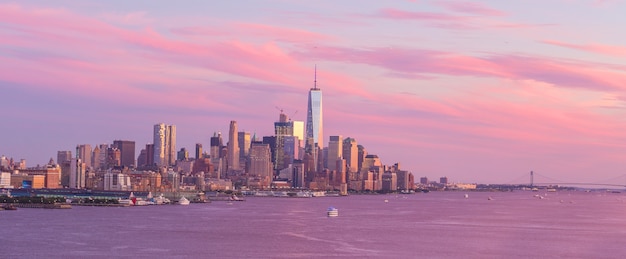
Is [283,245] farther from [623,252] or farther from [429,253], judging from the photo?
[623,252]

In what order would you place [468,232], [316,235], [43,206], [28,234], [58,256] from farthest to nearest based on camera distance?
[43,206], [468,232], [316,235], [28,234], [58,256]

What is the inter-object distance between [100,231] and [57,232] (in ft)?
15.0

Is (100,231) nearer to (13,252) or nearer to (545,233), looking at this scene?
(13,252)

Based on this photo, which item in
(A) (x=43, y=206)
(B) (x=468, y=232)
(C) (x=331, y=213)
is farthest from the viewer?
(A) (x=43, y=206)

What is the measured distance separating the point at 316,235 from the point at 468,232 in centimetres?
2051

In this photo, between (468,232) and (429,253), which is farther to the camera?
(468,232)

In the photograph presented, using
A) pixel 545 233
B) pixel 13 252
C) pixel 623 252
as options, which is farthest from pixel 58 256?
pixel 545 233

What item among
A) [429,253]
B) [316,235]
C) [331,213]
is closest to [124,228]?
[316,235]

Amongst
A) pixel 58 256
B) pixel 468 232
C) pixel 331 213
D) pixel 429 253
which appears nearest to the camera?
pixel 58 256

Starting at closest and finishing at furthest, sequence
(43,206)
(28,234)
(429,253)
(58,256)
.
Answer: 1. (58,256)
2. (429,253)
3. (28,234)
4. (43,206)

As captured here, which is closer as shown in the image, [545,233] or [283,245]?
[283,245]

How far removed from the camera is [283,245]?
87625mm

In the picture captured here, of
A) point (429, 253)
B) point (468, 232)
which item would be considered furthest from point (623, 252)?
point (468, 232)

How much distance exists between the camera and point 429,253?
276 ft
